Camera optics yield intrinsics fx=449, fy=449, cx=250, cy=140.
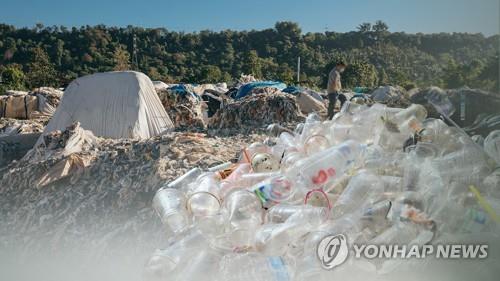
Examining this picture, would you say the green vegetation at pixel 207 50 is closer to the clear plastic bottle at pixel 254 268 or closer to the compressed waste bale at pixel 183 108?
the compressed waste bale at pixel 183 108

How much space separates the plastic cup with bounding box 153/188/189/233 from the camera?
2.91 meters

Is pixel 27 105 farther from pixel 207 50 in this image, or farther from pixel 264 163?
pixel 207 50

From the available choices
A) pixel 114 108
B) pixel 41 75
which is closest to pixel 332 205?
pixel 114 108

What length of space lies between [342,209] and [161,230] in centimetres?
145

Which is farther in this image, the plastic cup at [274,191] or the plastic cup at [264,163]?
the plastic cup at [264,163]

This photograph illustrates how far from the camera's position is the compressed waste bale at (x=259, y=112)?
7738mm

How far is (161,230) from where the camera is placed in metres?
3.34

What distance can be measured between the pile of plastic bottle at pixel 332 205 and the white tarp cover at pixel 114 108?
15.6 ft

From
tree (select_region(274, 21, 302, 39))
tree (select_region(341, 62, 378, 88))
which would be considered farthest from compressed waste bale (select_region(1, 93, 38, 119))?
tree (select_region(274, 21, 302, 39))

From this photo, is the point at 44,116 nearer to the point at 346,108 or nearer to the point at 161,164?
the point at 161,164

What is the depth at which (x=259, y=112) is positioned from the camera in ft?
26.1

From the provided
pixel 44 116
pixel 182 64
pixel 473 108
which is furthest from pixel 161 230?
pixel 182 64

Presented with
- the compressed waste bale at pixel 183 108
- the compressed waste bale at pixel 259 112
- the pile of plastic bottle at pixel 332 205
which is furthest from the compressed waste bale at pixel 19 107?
the pile of plastic bottle at pixel 332 205

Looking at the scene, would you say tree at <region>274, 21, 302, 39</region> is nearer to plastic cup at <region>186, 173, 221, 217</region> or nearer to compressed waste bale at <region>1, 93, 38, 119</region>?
compressed waste bale at <region>1, 93, 38, 119</region>
